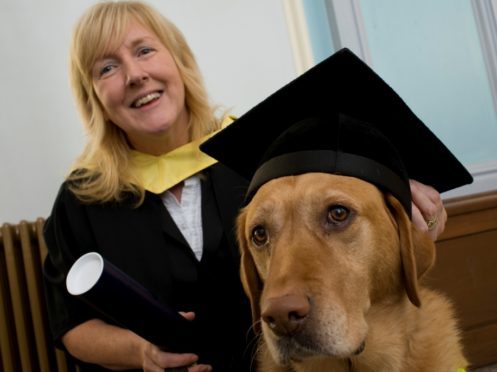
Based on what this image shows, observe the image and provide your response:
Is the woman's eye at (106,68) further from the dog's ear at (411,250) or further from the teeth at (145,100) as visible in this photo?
the dog's ear at (411,250)

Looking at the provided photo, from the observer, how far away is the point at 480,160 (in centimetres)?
265

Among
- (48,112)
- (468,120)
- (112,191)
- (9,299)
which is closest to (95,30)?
(112,191)

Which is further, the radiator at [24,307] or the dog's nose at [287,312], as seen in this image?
the radiator at [24,307]

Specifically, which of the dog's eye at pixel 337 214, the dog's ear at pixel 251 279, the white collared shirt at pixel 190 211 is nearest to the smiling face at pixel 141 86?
the white collared shirt at pixel 190 211

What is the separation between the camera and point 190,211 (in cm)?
171

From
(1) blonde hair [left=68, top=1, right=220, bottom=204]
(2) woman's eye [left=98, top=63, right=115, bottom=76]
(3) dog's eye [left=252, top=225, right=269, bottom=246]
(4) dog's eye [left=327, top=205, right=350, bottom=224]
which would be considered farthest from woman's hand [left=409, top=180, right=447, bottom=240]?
(2) woman's eye [left=98, top=63, right=115, bottom=76]

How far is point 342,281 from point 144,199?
864mm

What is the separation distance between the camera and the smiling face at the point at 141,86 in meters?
1.71

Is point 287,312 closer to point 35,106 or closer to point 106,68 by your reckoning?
point 106,68

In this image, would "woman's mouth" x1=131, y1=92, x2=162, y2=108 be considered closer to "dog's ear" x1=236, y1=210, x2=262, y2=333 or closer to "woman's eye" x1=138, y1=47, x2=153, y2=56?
"woman's eye" x1=138, y1=47, x2=153, y2=56

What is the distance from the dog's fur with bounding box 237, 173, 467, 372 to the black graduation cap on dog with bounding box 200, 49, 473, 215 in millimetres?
39

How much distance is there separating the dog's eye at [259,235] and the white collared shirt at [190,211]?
40 cm

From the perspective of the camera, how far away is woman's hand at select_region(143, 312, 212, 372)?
1247mm

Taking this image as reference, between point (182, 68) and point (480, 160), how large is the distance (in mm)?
1741
